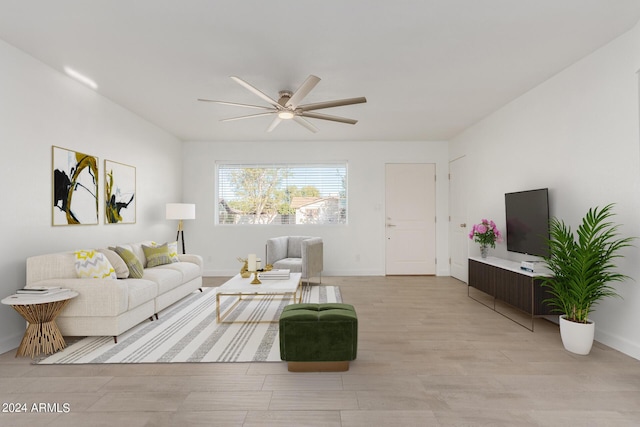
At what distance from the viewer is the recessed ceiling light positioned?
3514 mm

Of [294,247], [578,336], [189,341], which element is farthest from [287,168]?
[578,336]

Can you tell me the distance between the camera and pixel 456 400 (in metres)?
2.10

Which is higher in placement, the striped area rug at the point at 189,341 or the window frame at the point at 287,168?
the window frame at the point at 287,168

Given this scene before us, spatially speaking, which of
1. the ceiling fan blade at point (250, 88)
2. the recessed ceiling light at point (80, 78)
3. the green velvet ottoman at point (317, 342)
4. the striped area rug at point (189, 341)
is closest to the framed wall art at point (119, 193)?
the recessed ceiling light at point (80, 78)

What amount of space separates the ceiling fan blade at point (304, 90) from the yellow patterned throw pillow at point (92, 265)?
2504mm

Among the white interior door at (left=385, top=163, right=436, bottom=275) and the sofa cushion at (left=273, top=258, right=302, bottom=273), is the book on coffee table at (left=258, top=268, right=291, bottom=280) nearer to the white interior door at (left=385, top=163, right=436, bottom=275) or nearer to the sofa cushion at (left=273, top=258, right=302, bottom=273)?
the sofa cushion at (left=273, top=258, right=302, bottom=273)

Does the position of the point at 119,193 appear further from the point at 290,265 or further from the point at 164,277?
the point at 290,265

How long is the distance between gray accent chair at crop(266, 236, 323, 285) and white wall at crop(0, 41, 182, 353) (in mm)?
2272

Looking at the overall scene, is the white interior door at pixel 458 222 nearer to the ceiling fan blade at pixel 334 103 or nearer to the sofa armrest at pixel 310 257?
the sofa armrest at pixel 310 257

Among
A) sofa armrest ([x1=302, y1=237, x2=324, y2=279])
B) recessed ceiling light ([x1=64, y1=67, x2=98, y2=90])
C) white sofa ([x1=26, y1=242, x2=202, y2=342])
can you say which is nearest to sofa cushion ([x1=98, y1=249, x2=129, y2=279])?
white sofa ([x1=26, y1=242, x2=202, y2=342])

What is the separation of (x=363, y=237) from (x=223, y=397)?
15.8 feet

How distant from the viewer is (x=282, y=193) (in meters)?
6.75

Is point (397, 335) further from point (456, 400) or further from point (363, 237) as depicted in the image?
point (363, 237)

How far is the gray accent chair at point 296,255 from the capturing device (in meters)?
5.37
